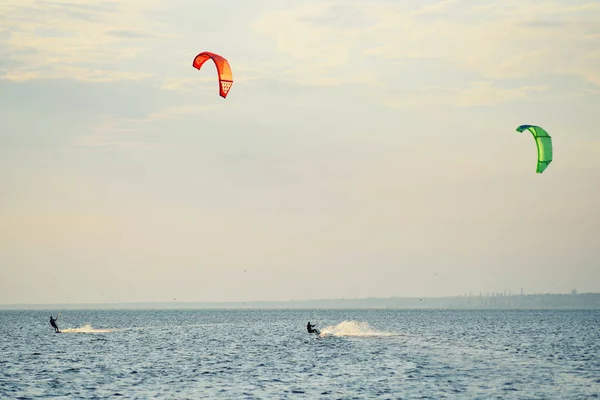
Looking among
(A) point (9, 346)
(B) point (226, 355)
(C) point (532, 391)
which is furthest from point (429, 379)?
(A) point (9, 346)

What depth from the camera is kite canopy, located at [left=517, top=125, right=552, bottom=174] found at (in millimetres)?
60719

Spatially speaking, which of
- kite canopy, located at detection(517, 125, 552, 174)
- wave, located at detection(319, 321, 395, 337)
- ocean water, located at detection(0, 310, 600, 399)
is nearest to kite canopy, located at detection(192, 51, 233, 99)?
ocean water, located at detection(0, 310, 600, 399)

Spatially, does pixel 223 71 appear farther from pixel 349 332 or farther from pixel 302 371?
pixel 349 332

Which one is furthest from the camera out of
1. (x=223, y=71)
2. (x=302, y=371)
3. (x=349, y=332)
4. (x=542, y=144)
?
(x=349, y=332)

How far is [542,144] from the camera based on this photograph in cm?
6103

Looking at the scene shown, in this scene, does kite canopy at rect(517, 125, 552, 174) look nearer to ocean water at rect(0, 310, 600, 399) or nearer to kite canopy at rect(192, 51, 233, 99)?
ocean water at rect(0, 310, 600, 399)

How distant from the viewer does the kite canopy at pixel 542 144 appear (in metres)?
60.7

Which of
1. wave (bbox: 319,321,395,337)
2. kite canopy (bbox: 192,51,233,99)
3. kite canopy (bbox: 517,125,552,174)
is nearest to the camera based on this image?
kite canopy (bbox: 192,51,233,99)

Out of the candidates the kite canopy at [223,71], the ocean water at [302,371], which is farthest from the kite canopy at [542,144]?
the kite canopy at [223,71]

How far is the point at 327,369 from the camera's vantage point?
49.7 m

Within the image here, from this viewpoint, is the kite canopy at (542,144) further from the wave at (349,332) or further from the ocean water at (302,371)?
the wave at (349,332)

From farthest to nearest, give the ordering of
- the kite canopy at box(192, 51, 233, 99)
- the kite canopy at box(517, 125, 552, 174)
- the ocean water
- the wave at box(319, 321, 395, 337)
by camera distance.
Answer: the wave at box(319, 321, 395, 337) → the kite canopy at box(517, 125, 552, 174) → the kite canopy at box(192, 51, 233, 99) → the ocean water

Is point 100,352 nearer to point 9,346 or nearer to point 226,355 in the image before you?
point 226,355

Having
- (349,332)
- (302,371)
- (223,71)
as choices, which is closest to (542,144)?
(223,71)
